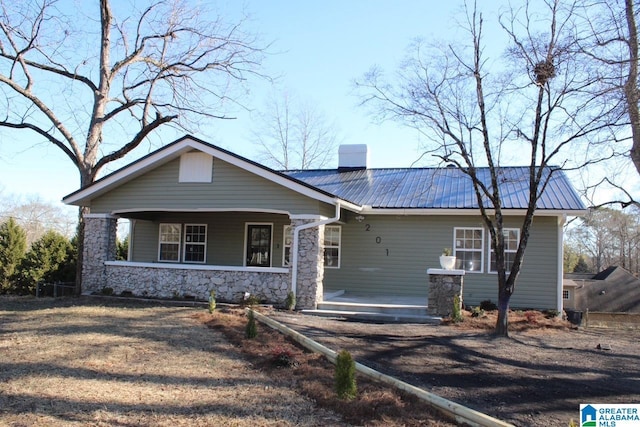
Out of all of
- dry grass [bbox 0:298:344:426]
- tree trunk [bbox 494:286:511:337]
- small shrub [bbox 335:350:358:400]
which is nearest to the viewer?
dry grass [bbox 0:298:344:426]

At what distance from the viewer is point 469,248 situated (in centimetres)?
1300

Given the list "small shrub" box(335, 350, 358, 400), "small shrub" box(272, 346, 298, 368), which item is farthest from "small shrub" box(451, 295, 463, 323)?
"small shrub" box(335, 350, 358, 400)

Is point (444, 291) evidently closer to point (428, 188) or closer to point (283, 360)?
point (428, 188)

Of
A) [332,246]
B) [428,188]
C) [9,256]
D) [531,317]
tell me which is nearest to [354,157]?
[428,188]

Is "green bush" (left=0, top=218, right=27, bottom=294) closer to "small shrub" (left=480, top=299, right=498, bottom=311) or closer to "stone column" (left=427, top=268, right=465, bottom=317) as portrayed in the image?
"stone column" (left=427, top=268, right=465, bottom=317)

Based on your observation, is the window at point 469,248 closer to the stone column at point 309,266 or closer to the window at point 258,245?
the stone column at point 309,266

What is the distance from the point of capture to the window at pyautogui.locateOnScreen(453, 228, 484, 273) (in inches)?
508

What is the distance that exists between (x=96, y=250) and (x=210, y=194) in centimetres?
385

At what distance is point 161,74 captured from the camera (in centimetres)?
1681

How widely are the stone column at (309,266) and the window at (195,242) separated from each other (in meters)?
5.20

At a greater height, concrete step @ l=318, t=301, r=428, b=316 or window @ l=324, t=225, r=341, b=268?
window @ l=324, t=225, r=341, b=268

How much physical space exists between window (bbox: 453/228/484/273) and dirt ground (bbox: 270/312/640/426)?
2.45 meters

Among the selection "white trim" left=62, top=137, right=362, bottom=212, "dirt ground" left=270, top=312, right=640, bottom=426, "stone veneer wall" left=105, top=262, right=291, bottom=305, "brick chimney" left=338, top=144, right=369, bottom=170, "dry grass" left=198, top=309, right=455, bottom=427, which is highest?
"brick chimney" left=338, top=144, right=369, bottom=170

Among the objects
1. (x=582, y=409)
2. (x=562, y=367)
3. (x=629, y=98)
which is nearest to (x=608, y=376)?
(x=562, y=367)
